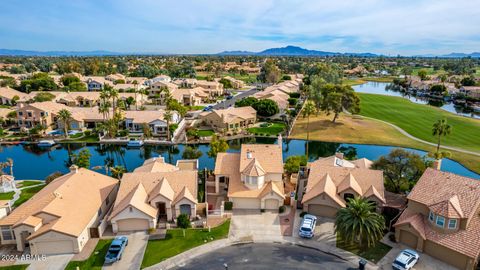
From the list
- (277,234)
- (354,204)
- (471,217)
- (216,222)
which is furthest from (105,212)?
(471,217)

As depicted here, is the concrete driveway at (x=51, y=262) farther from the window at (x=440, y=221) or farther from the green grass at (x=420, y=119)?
the green grass at (x=420, y=119)

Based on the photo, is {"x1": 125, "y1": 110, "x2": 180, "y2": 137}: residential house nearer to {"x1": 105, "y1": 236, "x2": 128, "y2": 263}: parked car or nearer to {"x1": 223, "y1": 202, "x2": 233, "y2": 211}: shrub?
{"x1": 223, "y1": 202, "x2": 233, "y2": 211}: shrub

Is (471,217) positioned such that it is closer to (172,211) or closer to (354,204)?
(354,204)

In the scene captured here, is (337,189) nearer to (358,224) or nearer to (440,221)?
(358,224)

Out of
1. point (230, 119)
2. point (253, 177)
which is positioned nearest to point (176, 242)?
point (253, 177)

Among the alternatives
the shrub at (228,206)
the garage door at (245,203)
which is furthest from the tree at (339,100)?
the shrub at (228,206)

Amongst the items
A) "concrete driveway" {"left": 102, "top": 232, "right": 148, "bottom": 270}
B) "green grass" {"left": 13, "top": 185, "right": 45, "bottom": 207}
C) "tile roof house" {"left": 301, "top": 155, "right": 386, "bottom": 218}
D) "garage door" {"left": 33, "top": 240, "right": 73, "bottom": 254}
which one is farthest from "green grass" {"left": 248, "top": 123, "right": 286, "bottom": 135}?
"garage door" {"left": 33, "top": 240, "right": 73, "bottom": 254}
